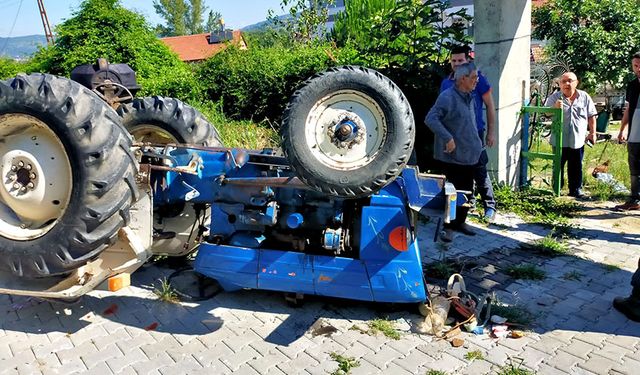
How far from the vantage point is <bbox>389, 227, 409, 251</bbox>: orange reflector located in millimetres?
3756

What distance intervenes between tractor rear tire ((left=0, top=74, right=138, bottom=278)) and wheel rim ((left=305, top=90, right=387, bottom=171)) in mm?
1279

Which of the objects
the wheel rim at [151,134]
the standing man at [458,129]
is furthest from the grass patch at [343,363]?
the wheel rim at [151,134]

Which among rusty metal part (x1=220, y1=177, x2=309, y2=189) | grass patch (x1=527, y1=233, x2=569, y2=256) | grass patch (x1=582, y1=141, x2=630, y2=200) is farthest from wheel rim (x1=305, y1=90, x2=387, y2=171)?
grass patch (x1=582, y1=141, x2=630, y2=200)

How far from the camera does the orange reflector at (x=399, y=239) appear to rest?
3756 mm

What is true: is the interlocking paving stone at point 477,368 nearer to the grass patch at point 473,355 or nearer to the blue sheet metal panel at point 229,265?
the grass patch at point 473,355

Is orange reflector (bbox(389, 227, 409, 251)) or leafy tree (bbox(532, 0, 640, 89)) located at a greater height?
leafy tree (bbox(532, 0, 640, 89))

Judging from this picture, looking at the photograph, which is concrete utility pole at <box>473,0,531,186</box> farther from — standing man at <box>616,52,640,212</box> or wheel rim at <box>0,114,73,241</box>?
wheel rim at <box>0,114,73,241</box>

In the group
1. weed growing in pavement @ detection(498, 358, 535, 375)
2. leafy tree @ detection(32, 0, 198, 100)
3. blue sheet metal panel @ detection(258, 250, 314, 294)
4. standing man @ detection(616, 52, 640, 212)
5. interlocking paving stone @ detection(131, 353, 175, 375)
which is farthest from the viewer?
leafy tree @ detection(32, 0, 198, 100)

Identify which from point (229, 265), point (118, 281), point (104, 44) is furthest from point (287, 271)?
point (104, 44)

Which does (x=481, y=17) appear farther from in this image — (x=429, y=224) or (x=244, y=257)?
(x=244, y=257)

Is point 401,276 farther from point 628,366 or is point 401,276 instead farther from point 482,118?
point 482,118

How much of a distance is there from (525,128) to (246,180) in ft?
16.6

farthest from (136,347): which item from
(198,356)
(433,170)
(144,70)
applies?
(144,70)

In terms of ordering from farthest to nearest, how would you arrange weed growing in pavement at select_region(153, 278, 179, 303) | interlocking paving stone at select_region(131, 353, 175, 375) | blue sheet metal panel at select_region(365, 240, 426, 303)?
weed growing in pavement at select_region(153, 278, 179, 303)
blue sheet metal panel at select_region(365, 240, 426, 303)
interlocking paving stone at select_region(131, 353, 175, 375)
